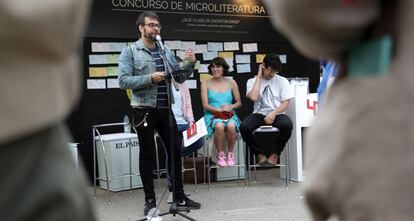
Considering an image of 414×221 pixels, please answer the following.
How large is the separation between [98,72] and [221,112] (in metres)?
1.61

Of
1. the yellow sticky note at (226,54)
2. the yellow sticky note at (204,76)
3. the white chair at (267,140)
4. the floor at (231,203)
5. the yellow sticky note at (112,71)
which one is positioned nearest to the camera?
the floor at (231,203)

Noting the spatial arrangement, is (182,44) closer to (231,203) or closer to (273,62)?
(273,62)

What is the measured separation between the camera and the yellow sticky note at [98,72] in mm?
6293

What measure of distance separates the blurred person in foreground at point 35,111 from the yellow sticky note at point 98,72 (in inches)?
220

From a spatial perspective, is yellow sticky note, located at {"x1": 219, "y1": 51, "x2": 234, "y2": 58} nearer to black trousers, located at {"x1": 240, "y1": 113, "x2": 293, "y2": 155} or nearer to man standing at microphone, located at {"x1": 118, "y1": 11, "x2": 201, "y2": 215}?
black trousers, located at {"x1": 240, "y1": 113, "x2": 293, "y2": 155}

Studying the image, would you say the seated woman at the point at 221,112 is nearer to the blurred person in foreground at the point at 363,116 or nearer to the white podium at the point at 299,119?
the white podium at the point at 299,119

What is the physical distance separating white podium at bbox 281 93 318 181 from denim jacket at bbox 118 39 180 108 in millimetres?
2148

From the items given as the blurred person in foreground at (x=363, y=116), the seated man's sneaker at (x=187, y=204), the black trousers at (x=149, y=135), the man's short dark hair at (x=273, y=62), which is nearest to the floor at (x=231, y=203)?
the seated man's sneaker at (x=187, y=204)

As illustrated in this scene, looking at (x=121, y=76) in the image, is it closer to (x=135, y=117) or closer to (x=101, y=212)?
(x=135, y=117)

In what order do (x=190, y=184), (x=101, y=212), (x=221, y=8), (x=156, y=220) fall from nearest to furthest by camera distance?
(x=156, y=220) < (x=101, y=212) < (x=190, y=184) < (x=221, y=8)

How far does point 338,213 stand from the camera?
100 cm

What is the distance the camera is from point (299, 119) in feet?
19.5

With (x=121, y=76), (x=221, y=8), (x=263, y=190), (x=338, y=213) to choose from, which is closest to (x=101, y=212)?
(x=121, y=76)

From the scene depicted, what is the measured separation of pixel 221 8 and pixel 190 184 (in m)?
2.39
